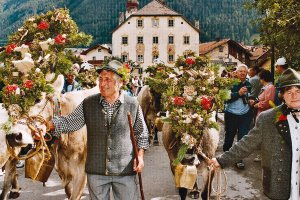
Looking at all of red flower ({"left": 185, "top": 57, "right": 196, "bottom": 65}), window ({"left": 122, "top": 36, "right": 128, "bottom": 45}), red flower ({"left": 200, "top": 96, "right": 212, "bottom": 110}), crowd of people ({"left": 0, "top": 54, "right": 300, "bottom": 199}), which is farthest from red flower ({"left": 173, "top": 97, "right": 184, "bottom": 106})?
window ({"left": 122, "top": 36, "right": 128, "bottom": 45})

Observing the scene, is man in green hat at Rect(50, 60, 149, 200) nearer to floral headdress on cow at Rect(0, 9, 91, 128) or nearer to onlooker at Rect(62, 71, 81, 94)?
floral headdress on cow at Rect(0, 9, 91, 128)

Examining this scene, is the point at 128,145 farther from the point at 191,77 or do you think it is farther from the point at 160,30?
the point at 160,30

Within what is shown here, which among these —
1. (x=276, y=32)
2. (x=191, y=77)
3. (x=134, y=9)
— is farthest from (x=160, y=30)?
(x=191, y=77)

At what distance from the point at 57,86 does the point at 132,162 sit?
66.2 inches

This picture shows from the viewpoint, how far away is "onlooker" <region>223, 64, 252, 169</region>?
29.9ft

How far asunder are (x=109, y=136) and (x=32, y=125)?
0.92m

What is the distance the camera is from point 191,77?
22.4ft

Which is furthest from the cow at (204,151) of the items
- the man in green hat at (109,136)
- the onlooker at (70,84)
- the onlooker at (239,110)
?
the onlooker at (70,84)

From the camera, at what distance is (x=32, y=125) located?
4758mm

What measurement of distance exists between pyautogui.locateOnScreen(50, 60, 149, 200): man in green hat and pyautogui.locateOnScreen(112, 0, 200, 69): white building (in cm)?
6318

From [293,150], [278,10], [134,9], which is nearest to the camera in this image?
[293,150]

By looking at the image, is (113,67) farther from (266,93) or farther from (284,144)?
(266,93)

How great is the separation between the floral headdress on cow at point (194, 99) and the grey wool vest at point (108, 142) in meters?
2.03

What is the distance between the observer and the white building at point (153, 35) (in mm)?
67625
